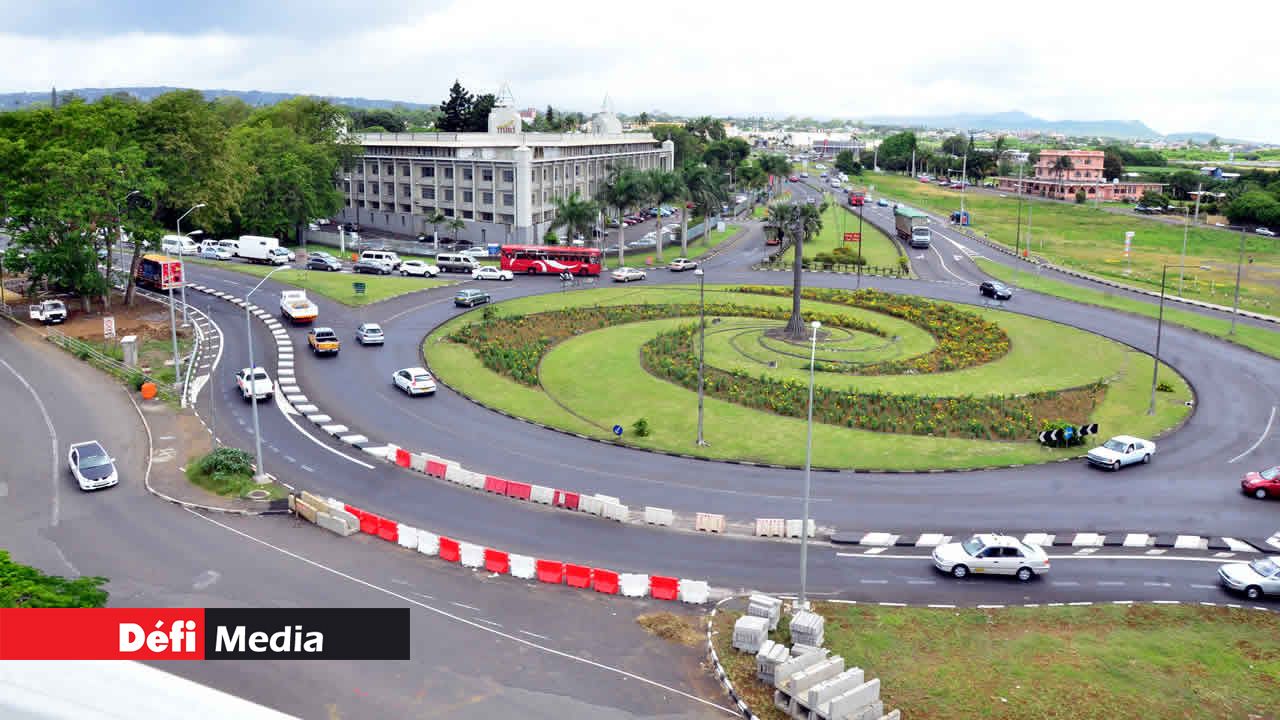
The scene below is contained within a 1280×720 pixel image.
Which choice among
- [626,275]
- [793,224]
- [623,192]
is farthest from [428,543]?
[623,192]

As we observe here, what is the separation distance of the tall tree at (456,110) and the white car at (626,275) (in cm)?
7389

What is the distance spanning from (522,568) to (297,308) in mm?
46672

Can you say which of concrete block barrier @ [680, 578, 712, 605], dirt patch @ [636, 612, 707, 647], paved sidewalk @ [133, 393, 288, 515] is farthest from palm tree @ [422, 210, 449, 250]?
dirt patch @ [636, 612, 707, 647]

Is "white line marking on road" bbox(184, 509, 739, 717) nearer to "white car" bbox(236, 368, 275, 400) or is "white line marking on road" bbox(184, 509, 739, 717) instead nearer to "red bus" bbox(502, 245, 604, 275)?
"white car" bbox(236, 368, 275, 400)

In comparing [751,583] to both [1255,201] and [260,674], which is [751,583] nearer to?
[260,674]

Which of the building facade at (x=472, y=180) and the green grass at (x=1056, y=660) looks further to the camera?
the building facade at (x=472, y=180)

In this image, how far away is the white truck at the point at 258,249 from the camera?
326 ft

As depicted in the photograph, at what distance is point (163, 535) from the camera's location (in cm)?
3700

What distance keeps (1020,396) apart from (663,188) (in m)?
61.2

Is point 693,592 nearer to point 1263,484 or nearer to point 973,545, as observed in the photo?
point 973,545

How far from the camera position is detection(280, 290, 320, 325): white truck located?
7281 centimetres

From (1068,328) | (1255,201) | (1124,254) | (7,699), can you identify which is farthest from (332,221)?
(1255,201)

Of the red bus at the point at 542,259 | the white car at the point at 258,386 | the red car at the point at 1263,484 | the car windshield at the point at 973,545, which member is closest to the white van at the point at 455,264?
the red bus at the point at 542,259

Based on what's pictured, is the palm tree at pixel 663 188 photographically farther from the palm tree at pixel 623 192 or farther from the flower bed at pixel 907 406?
the flower bed at pixel 907 406
